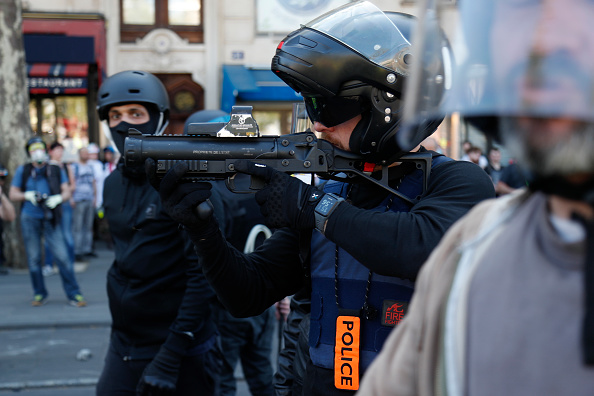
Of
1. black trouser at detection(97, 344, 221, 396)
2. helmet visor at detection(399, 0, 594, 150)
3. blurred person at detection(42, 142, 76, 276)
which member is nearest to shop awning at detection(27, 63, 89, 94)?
blurred person at detection(42, 142, 76, 276)

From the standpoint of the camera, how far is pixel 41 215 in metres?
7.64

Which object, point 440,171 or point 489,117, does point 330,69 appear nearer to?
point 440,171

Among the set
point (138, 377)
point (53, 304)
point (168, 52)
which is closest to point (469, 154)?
point (168, 52)

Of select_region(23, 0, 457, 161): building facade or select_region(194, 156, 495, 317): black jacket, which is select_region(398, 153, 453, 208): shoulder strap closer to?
select_region(194, 156, 495, 317): black jacket

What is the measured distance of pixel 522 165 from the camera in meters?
0.93

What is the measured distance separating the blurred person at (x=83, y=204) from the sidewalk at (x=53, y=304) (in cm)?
50

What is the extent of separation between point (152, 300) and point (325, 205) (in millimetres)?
1357

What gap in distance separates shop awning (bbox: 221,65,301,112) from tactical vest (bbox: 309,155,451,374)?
11.5m

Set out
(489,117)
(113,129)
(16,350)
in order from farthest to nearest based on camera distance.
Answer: (16,350) < (113,129) < (489,117)

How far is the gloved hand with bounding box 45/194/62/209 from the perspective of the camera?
7.60 meters

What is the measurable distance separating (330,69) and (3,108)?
8690 millimetres

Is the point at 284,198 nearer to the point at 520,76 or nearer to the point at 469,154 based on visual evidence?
the point at 520,76

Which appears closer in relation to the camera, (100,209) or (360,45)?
(360,45)

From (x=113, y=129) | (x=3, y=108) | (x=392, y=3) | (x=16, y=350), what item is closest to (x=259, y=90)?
(x=392, y=3)
